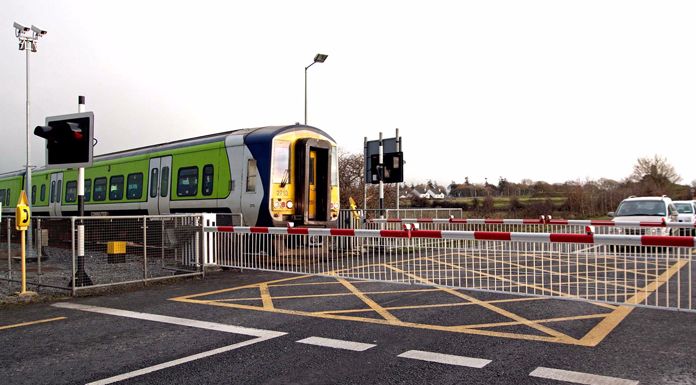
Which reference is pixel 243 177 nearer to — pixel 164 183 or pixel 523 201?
pixel 164 183

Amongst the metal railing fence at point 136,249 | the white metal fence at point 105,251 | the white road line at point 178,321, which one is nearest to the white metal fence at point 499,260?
the metal railing fence at point 136,249

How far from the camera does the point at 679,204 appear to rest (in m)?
25.5

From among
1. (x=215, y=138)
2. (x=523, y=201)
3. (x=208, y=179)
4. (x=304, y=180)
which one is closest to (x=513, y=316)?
(x=304, y=180)

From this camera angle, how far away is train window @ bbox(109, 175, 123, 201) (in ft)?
58.2

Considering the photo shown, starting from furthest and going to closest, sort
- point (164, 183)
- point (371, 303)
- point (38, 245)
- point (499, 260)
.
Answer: point (164, 183) → point (38, 245) → point (499, 260) → point (371, 303)

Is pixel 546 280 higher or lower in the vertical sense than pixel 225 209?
lower

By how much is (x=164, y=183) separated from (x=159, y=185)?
0.29 meters

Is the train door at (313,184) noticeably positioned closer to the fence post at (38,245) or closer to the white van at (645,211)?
the fence post at (38,245)

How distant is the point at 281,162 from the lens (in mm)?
Answer: 13078

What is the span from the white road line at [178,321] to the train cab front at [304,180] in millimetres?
5437

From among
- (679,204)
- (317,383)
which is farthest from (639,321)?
(679,204)

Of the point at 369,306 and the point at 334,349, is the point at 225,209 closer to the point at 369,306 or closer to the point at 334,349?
the point at 369,306

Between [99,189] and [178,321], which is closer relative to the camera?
[178,321]

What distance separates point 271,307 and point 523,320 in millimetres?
3354
